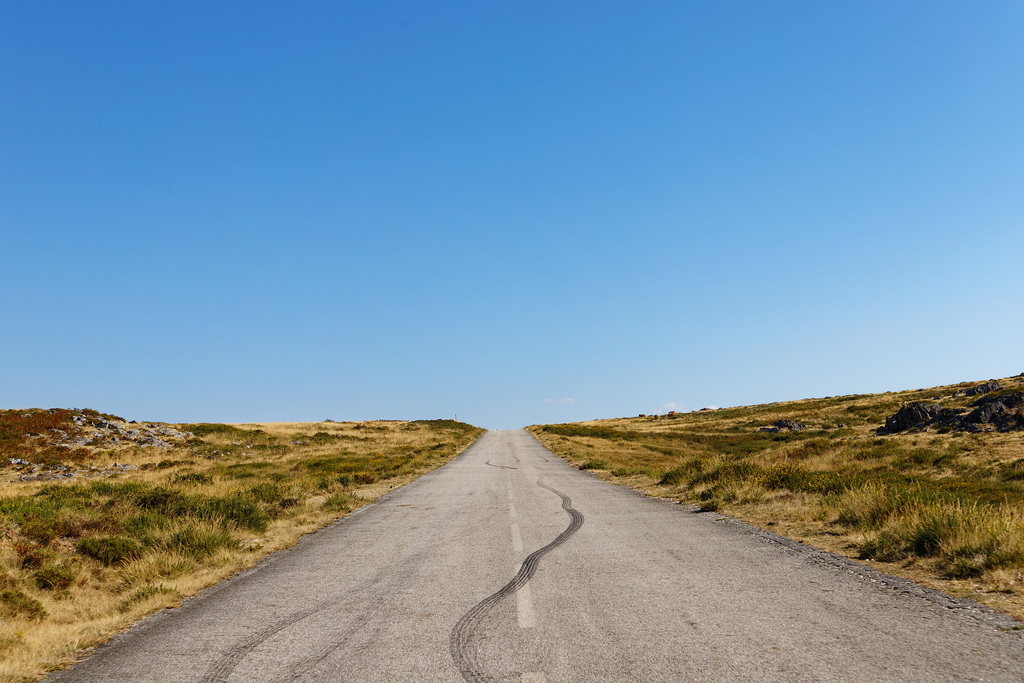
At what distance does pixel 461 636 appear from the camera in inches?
209

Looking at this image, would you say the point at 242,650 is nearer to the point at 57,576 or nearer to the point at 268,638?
the point at 268,638

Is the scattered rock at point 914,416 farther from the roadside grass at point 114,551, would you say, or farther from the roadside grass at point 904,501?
the roadside grass at point 114,551

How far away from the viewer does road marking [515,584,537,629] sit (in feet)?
18.3

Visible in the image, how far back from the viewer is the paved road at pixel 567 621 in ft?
14.6

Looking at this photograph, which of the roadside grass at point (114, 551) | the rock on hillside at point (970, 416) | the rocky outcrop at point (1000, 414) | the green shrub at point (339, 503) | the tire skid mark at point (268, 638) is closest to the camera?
the tire skid mark at point (268, 638)

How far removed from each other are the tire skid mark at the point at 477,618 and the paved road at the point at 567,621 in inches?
0.9

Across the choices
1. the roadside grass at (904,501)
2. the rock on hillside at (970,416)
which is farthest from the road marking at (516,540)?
the rock on hillside at (970,416)

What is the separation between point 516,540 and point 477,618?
15.0 ft

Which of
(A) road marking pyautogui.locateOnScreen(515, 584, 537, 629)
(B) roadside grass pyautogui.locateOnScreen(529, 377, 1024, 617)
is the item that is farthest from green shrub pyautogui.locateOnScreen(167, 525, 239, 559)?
(B) roadside grass pyautogui.locateOnScreen(529, 377, 1024, 617)

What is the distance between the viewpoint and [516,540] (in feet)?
33.9

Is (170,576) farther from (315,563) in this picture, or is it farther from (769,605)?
(769,605)

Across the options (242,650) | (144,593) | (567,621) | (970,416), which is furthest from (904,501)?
(970,416)

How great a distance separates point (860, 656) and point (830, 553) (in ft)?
15.0

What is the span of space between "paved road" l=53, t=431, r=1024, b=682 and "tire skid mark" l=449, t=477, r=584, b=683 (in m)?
0.02
